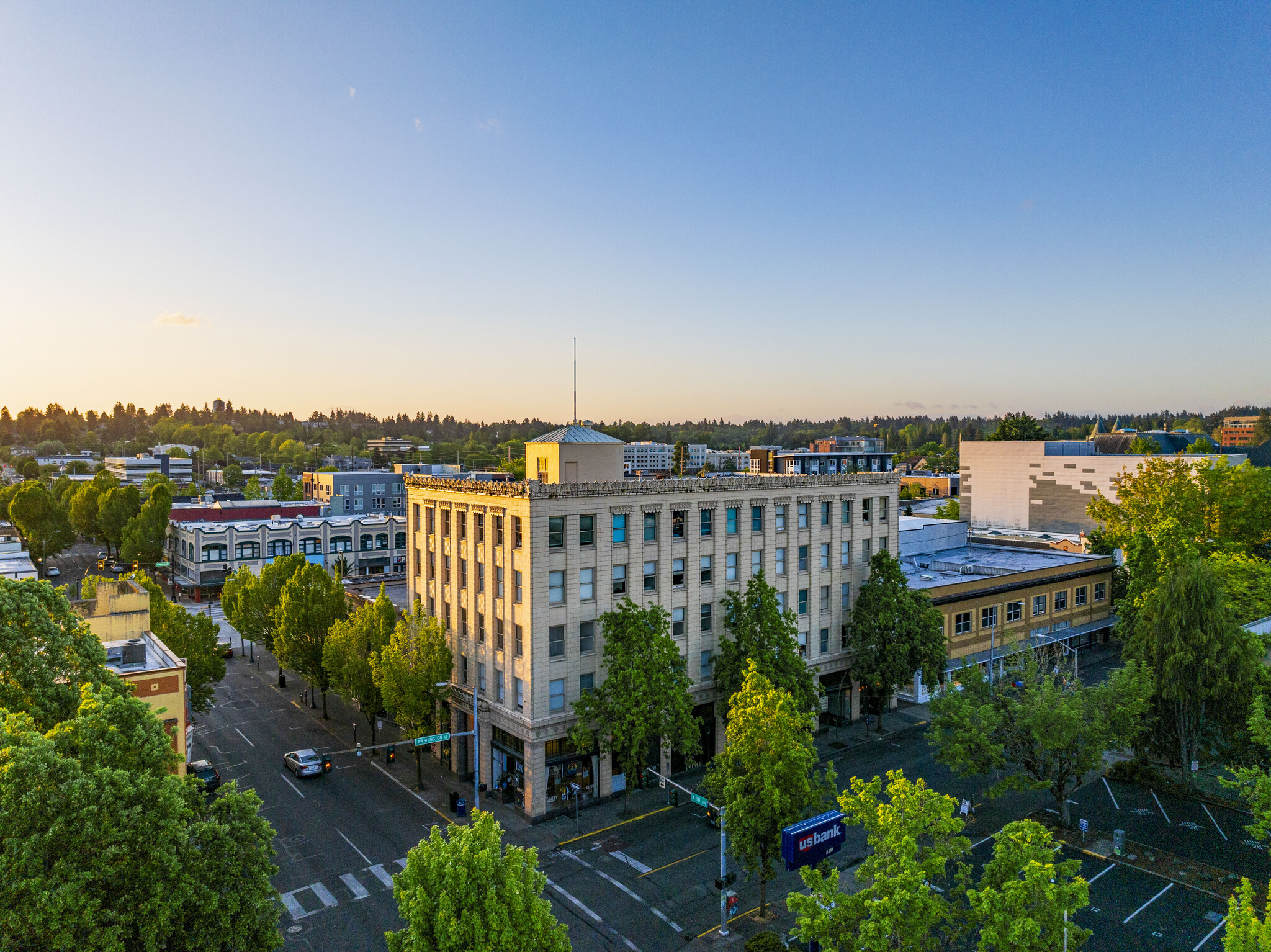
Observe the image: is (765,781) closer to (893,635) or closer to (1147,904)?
(1147,904)

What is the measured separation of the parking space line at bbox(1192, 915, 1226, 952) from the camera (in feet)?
97.6

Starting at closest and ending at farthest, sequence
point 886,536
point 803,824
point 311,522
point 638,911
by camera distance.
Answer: point 803,824
point 638,911
point 886,536
point 311,522

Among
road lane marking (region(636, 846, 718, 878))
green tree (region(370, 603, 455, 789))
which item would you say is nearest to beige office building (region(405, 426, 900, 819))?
green tree (region(370, 603, 455, 789))

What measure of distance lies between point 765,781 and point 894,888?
31.6 ft

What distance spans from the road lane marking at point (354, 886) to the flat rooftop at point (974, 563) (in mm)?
43294

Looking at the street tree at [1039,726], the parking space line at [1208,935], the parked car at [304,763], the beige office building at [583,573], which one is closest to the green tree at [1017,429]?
the beige office building at [583,573]

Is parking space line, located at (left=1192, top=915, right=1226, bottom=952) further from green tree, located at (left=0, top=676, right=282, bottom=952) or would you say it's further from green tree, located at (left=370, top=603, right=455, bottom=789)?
green tree, located at (left=370, top=603, right=455, bottom=789)

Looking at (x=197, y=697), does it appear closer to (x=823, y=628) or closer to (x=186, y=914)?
(x=186, y=914)

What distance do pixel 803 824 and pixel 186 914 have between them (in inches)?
847

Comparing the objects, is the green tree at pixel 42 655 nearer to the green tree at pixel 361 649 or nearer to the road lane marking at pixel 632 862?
the green tree at pixel 361 649

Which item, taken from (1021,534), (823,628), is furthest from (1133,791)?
(1021,534)

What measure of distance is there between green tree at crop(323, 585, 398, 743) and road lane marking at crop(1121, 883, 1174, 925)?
39974 millimetres

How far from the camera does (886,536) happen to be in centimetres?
5919

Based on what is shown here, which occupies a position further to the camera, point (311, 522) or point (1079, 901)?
point (311, 522)
